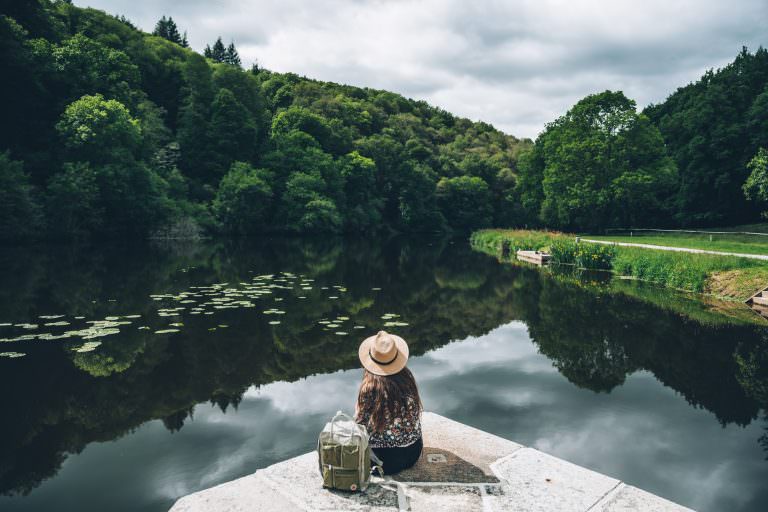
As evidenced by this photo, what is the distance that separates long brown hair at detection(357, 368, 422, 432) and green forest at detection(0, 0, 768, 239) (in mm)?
24359

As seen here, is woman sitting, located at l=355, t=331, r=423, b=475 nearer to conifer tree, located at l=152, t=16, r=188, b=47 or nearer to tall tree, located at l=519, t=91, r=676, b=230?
tall tree, located at l=519, t=91, r=676, b=230

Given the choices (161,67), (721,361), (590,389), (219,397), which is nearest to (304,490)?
(219,397)

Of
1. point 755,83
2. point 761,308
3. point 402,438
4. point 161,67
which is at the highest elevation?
point 161,67

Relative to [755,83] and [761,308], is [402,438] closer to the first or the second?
[761,308]

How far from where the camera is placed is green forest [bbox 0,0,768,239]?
39938 mm

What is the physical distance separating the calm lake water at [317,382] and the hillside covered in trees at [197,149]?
87.2 feet

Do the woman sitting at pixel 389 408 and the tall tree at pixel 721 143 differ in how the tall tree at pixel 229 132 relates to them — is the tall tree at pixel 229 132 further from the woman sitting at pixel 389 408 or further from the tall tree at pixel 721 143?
the woman sitting at pixel 389 408

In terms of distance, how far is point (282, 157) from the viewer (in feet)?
197

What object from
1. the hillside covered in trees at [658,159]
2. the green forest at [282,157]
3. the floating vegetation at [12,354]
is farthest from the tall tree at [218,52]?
the floating vegetation at [12,354]

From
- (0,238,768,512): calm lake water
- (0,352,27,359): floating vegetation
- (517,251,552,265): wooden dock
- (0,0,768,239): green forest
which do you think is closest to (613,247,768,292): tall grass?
(0,238,768,512): calm lake water

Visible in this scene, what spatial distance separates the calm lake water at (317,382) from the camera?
18.6 feet

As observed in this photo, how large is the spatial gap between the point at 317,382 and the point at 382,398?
4105 mm

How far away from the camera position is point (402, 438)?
4.77 metres

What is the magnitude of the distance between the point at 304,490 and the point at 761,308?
1704 centimetres
